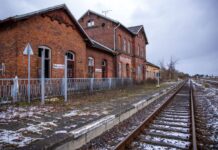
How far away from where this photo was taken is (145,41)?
116 feet

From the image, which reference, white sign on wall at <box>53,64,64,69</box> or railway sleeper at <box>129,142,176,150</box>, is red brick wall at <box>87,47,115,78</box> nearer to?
white sign on wall at <box>53,64,64,69</box>

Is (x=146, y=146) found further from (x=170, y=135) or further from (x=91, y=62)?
(x=91, y=62)

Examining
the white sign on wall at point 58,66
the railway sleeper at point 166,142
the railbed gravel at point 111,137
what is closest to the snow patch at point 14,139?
the railbed gravel at point 111,137

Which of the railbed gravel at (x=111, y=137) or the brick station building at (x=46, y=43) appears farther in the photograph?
the brick station building at (x=46, y=43)

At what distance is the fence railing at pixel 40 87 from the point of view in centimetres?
873

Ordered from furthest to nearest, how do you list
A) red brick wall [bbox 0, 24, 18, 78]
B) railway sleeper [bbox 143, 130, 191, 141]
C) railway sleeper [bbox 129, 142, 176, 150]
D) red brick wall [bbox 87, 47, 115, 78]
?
1. red brick wall [bbox 87, 47, 115, 78]
2. red brick wall [bbox 0, 24, 18, 78]
3. railway sleeper [bbox 143, 130, 191, 141]
4. railway sleeper [bbox 129, 142, 176, 150]

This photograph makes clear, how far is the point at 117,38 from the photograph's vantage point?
77.9ft

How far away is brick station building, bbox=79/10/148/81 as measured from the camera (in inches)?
917

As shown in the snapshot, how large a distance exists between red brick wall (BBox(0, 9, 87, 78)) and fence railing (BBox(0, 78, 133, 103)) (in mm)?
1435

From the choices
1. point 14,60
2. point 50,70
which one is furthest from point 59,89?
point 14,60

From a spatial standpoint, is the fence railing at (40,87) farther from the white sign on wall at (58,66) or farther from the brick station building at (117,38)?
the brick station building at (117,38)

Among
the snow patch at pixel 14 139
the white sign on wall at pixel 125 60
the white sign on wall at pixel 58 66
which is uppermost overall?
the white sign on wall at pixel 125 60

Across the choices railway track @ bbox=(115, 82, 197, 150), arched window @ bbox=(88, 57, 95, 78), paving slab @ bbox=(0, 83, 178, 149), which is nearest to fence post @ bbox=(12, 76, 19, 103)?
paving slab @ bbox=(0, 83, 178, 149)

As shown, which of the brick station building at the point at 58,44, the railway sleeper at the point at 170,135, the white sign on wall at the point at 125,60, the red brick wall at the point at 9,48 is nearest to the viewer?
the railway sleeper at the point at 170,135
